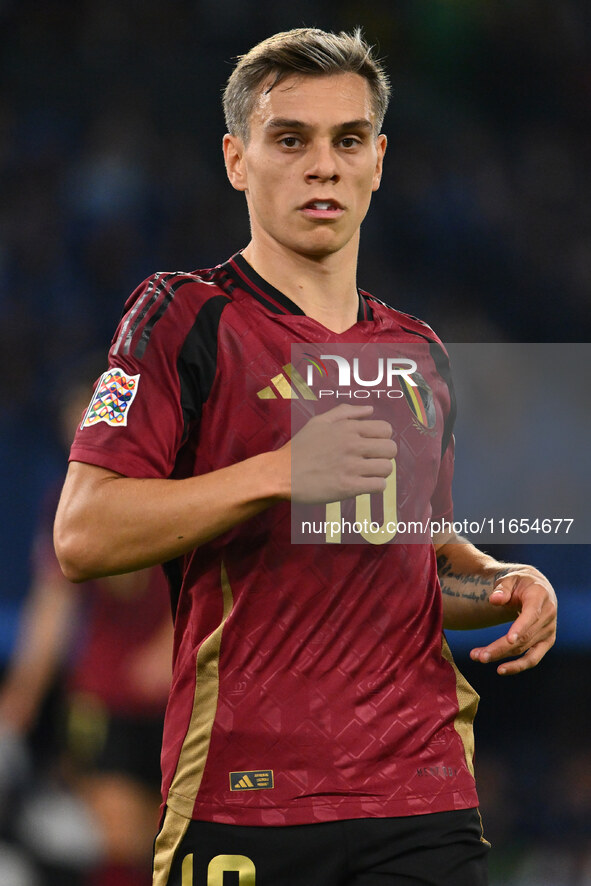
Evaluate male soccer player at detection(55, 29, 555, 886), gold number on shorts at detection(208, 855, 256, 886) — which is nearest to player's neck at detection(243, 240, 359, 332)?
male soccer player at detection(55, 29, 555, 886)

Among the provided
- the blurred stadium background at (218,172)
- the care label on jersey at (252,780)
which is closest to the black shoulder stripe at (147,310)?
the care label on jersey at (252,780)

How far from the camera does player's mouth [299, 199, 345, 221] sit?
1.82 metres

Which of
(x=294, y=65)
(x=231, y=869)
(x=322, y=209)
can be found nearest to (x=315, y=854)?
(x=231, y=869)

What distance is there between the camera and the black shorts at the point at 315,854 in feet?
5.10

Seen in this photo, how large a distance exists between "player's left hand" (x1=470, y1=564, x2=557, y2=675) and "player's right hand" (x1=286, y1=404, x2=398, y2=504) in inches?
11.4

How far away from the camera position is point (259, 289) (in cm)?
184

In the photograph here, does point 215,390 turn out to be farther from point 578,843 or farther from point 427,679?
Answer: point 578,843

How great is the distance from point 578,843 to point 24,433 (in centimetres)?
262

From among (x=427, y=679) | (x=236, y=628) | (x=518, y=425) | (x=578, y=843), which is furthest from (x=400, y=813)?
(x=518, y=425)

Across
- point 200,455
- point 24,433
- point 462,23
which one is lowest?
point 200,455

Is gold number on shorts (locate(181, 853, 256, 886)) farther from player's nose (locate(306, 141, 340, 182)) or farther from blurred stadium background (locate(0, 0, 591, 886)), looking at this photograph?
blurred stadium background (locate(0, 0, 591, 886))

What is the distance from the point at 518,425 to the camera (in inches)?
178

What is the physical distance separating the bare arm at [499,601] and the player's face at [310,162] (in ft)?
1.96

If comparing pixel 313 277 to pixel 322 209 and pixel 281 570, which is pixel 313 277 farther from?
pixel 281 570
